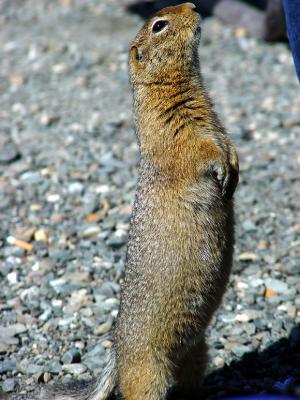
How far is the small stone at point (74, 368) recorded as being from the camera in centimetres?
450

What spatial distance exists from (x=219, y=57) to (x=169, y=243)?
18.7 feet

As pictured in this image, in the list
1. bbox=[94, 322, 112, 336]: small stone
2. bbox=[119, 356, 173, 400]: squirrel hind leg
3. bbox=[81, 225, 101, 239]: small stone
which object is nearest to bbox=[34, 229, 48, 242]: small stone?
bbox=[81, 225, 101, 239]: small stone

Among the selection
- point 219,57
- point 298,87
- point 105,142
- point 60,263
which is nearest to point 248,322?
point 60,263

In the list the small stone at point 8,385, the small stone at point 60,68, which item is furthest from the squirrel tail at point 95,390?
the small stone at point 60,68

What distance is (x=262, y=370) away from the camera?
4438 millimetres

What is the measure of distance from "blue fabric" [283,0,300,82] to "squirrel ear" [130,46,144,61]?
82 cm

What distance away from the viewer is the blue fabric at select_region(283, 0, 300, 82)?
3870 millimetres

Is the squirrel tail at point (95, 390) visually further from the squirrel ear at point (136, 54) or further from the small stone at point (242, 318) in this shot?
the squirrel ear at point (136, 54)

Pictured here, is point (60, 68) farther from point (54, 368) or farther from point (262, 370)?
point (262, 370)

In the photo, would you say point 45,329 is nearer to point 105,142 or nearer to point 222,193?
point 222,193

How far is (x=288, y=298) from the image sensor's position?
5008 millimetres

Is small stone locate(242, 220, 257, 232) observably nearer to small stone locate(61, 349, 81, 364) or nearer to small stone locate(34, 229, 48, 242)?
small stone locate(34, 229, 48, 242)

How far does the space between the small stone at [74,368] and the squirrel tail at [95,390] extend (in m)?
0.29

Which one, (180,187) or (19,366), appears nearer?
(180,187)
